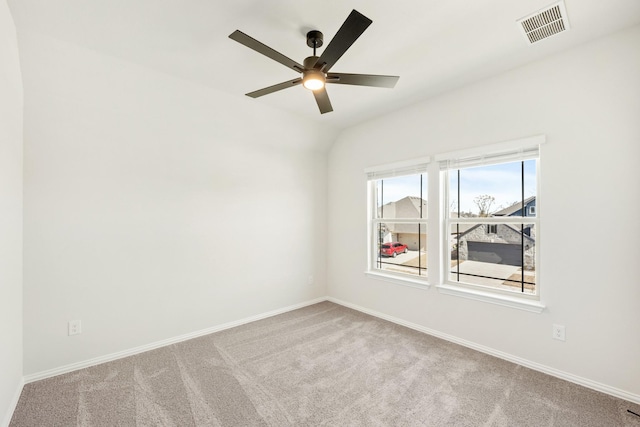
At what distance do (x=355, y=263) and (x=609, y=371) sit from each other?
2.71m

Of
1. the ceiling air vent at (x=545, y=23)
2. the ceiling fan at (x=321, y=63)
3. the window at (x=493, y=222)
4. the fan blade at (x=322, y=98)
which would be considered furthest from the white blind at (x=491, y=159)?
the fan blade at (x=322, y=98)

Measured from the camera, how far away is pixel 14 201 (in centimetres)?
209

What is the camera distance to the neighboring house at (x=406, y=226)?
3648 mm

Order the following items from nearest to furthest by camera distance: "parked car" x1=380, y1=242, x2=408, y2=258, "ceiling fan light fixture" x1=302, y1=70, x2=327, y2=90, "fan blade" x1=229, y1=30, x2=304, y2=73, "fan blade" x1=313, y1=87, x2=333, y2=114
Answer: "fan blade" x1=229, y1=30, x2=304, y2=73, "ceiling fan light fixture" x1=302, y1=70, x2=327, y2=90, "fan blade" x1=313, y1=87, x2=333, y2=114, "parked car" x1=380, y1=242, x2=408, y2=258

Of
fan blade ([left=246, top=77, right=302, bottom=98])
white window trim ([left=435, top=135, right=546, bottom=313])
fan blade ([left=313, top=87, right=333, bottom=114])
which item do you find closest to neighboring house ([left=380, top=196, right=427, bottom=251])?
white window trim ([left=435, top=135, right=546, bottom=313])

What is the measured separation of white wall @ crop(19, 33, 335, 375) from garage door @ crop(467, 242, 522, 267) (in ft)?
7.93

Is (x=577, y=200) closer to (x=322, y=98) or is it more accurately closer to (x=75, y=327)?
(x=322, y=98)

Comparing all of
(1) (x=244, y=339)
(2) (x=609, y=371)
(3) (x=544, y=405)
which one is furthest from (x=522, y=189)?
(1) (x=244, y=339)

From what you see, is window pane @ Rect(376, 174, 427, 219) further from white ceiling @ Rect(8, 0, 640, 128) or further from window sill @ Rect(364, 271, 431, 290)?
white ceiling @ Rect(8, 0, 640, 128)

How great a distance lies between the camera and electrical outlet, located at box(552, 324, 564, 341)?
2.43m

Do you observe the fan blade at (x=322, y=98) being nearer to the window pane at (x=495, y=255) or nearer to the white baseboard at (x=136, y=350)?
the window pane at (x=495, y=255)

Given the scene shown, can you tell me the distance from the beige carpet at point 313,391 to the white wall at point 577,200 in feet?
0.88

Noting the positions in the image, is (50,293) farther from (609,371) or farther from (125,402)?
(609,371)

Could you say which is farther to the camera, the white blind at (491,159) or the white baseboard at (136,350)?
the white blind at (491,159)
